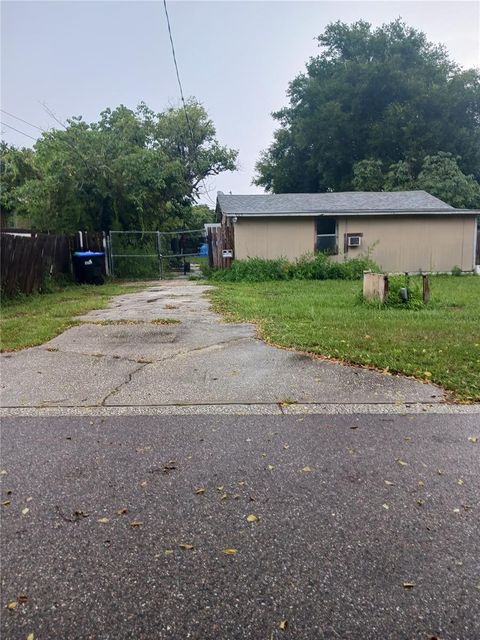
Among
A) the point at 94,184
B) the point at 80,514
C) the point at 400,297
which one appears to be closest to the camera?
the point at 80,514

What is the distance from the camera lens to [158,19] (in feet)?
28.3

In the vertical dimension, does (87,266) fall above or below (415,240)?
below

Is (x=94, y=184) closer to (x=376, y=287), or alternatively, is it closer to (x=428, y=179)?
(x=376, y=287)

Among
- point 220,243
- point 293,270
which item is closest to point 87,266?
point 220,243

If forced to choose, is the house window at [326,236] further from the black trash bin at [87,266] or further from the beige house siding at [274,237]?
the black trash bin at [87,266]

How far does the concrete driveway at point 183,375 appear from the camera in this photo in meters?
3.97

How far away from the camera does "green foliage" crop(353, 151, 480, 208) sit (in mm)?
24031

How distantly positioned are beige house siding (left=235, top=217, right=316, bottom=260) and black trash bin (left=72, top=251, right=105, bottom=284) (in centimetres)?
476

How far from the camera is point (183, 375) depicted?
4.68 m

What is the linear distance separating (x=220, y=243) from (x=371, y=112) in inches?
865

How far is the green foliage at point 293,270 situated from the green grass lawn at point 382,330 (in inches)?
A: 161

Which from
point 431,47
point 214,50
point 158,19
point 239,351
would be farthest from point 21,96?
point 431,47

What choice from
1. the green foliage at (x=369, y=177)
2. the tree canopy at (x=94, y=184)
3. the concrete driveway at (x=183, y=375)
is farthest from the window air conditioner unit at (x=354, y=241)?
the green foliage at (x=369, y=177)

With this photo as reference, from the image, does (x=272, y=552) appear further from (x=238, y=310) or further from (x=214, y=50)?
(x=214, y=50)
